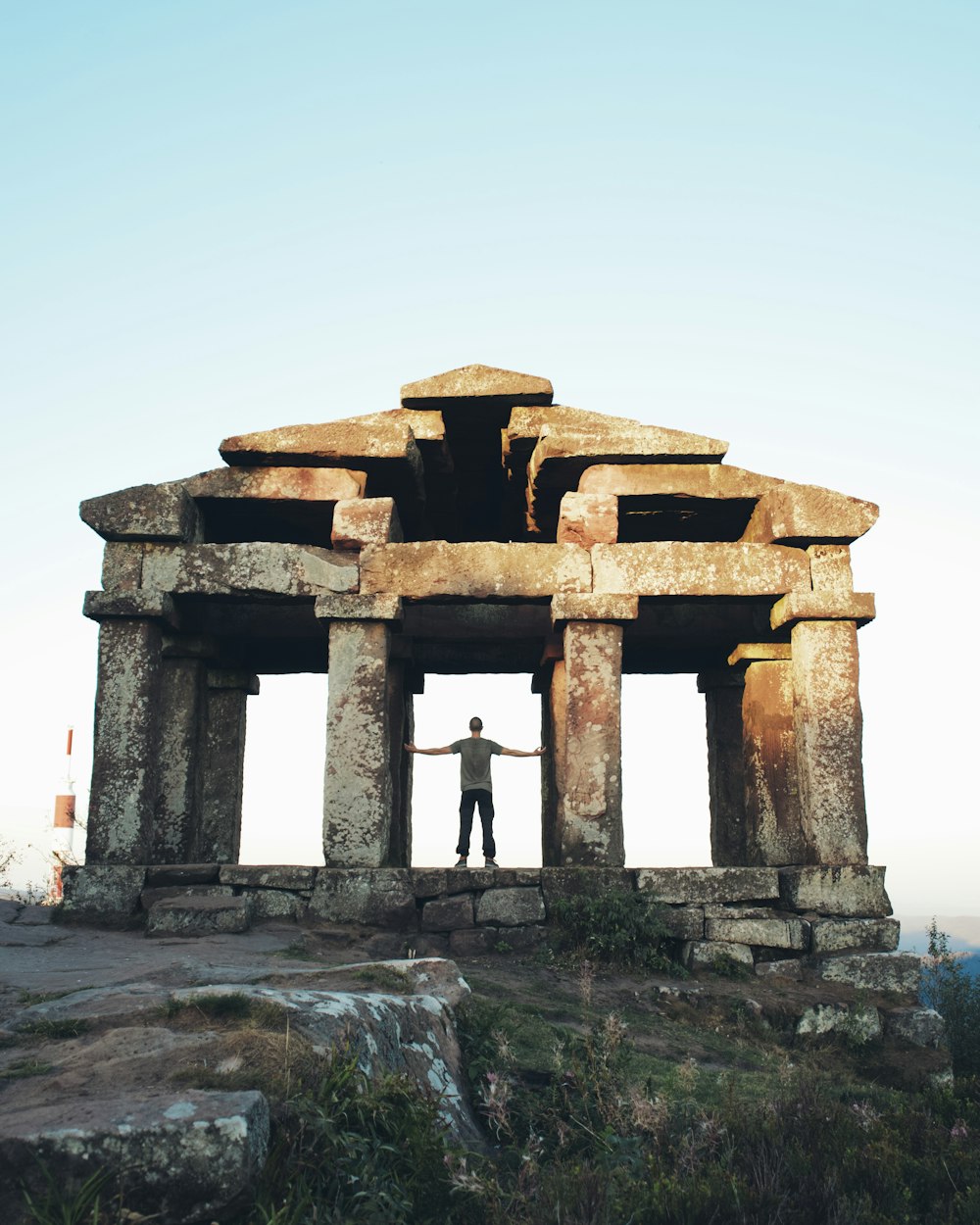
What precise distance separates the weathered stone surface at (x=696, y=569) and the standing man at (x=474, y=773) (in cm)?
212

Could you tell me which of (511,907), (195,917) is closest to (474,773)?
(511,907)

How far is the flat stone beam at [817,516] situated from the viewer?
10.3 m

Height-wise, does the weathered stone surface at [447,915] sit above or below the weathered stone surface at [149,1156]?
above

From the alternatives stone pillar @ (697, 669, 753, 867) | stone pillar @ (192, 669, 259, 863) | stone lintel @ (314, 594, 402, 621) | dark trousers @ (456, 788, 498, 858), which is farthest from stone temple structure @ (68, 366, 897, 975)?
dark trousers @ (456, 788, 498, 858)

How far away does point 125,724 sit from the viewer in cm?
999

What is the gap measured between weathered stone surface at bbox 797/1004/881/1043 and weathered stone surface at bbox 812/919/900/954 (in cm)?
70

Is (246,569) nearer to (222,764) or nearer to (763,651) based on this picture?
(222,764)

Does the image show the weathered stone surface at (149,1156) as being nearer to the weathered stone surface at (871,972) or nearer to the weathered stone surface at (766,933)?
the weathered stone surface at (766,933)

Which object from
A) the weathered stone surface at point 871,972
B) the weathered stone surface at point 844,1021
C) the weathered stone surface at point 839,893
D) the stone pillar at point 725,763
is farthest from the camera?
the stone pillar at point 725,763

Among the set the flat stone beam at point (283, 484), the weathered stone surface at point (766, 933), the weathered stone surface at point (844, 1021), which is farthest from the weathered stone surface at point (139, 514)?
the weathered stone surface at point (844, 1021)

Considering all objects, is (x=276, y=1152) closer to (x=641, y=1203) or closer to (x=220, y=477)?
(x=641, y=1203)

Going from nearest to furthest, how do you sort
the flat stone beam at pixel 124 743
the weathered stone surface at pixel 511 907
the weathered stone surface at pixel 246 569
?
the weathered stone surface at pixel 511 907
the flat stone beam at pixel 124 743
the weathered stone surface at pixel 246 569

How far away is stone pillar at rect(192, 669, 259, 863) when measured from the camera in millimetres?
13000

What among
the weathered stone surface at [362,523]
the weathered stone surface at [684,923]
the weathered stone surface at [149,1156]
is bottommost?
the weathered stone surface at [149,1156]
